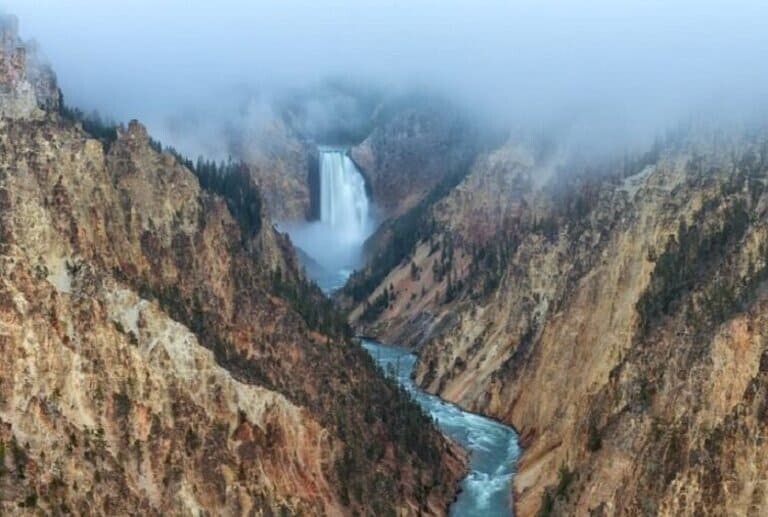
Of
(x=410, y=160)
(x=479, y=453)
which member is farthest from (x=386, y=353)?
(x=410, y=160)

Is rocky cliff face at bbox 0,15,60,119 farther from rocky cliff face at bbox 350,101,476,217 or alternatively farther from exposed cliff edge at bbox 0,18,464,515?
rocky cliff face at bbox 350,101,476,217

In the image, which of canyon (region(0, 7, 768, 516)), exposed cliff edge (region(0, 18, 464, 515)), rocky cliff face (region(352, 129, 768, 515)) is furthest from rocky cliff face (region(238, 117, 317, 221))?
exposed cliff edge (region(0, 18, 464, 515))

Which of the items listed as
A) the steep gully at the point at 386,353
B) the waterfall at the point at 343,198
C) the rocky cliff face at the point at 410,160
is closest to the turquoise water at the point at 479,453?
the steep gully at the point at 386,353

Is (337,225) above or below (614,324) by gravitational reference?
below

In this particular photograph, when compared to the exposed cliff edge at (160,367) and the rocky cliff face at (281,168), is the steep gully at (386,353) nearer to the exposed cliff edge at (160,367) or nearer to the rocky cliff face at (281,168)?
the exposed cliff edge at (160,367)

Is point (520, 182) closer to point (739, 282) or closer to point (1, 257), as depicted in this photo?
point (739, 282)

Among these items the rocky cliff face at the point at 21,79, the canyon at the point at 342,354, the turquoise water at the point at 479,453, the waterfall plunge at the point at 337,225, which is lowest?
the waterfall plunge at the point at 337,225

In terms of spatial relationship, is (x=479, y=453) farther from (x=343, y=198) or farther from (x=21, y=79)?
(x=343, y=198)
